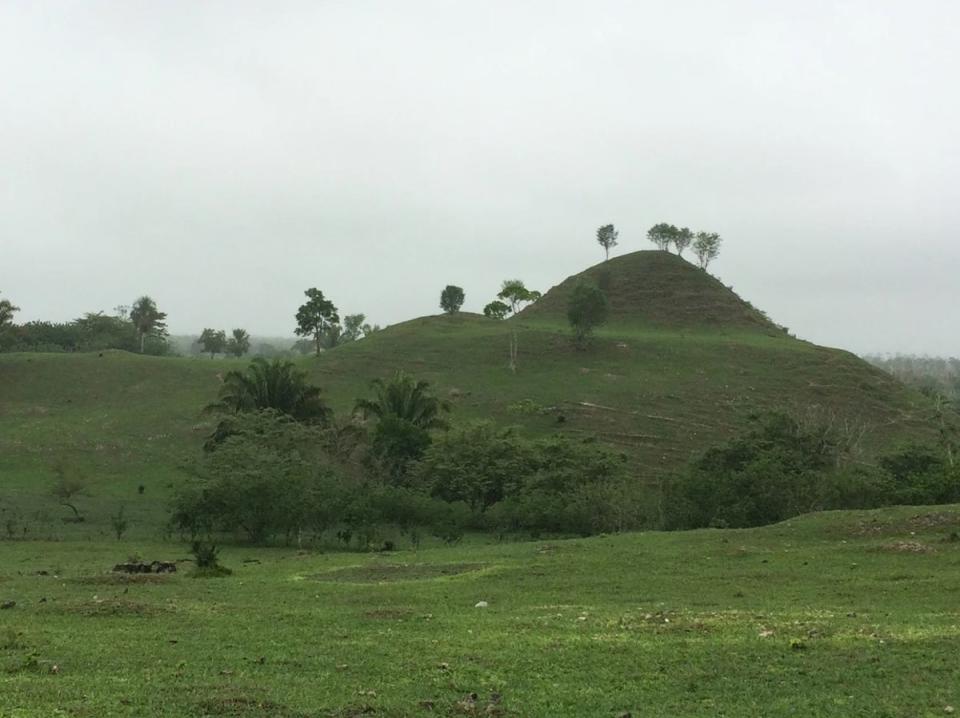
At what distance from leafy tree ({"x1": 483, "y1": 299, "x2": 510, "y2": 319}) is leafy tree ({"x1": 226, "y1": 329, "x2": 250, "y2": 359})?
55760 mm

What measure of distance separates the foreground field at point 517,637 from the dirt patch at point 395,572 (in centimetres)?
18

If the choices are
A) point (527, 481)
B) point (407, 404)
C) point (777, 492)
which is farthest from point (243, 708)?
point (407, 404)

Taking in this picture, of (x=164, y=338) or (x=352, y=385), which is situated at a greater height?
(x=164, y=338)

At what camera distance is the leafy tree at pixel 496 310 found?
380ft

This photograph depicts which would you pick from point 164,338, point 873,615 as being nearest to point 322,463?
point 873,615

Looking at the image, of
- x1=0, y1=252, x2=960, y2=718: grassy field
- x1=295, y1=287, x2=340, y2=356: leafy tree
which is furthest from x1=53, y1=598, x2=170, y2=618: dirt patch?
x1=295, y1=287, x2=340, y2=356: leafy tree

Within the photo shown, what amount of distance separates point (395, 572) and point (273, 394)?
127 feet

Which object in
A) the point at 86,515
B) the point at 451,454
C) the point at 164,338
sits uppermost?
the point at 164,338

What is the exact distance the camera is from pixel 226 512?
42.8 meters

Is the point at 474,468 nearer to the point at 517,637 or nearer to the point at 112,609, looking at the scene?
the point at 112,609

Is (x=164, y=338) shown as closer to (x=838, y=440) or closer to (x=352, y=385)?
(x=352, y=385)

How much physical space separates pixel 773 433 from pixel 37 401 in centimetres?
7016

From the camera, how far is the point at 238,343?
509 feet

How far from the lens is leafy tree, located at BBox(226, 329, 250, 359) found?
15500 cm
